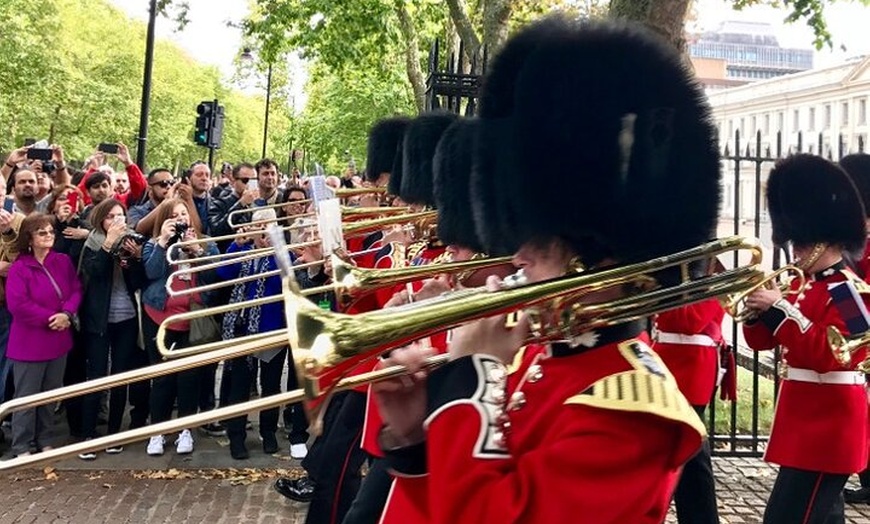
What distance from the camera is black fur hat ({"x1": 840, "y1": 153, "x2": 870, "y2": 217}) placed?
561 cm

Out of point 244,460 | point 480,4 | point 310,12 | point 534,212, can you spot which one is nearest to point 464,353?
point 534,212

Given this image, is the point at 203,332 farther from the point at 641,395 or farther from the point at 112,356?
the point at 641,395

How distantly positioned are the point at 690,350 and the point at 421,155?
→ 1892 mm

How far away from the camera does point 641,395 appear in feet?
6.38

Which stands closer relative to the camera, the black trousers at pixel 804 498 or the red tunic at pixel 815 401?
the black trousers at pixel 804 498

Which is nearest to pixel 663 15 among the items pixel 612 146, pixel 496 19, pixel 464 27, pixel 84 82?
pixel 612 146

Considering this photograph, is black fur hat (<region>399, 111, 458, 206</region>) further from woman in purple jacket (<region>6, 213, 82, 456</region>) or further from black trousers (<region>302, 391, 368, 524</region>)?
woman in purple jacket (<region>6, 213, 82, 456</region>)

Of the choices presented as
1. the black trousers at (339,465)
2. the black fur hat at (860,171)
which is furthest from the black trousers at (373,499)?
the black fur hat at (860,171)

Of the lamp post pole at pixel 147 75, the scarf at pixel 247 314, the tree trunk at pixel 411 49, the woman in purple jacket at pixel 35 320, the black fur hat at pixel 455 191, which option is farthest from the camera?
the tree trunk at pixel 411 49

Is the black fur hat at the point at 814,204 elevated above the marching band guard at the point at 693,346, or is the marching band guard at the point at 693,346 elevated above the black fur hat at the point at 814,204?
the black fur hat at the point at 814,204

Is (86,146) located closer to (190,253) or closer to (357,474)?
(190,253)

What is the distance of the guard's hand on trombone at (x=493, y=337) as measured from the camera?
6.81 ft

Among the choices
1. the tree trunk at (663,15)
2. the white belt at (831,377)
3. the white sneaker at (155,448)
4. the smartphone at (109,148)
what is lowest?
the white sneaker at (155,448)

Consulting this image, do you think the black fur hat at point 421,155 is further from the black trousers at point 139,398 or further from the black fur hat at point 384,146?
the black trousers at point 139,398
